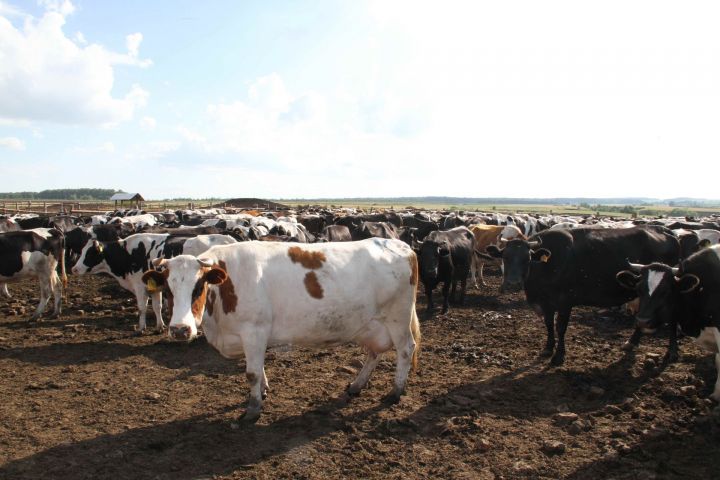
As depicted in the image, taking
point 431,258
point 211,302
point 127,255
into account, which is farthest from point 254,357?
point 431,258

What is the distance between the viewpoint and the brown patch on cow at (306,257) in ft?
18.7

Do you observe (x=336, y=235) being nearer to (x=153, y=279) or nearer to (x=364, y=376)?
(x=364, y=376)

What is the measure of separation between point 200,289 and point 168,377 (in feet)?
8.23

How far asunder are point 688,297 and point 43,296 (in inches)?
466

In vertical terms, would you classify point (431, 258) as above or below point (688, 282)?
below

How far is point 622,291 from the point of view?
7.97m

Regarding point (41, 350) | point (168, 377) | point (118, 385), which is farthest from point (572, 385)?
point (41, 350)

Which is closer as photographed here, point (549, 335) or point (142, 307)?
point (549, 335)

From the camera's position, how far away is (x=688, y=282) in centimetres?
592

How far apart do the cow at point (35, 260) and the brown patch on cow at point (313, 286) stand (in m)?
7.75

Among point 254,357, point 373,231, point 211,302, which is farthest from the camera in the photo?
point 373,231

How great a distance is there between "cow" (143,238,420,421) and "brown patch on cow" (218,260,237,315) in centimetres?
1

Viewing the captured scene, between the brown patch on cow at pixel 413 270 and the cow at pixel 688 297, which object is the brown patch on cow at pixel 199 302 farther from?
the cow at pixel 688 297

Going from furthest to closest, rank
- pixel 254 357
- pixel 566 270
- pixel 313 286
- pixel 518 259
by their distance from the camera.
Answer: pixel 518 259, pixel 566 270, pixel 313 286, pixel 254 357
